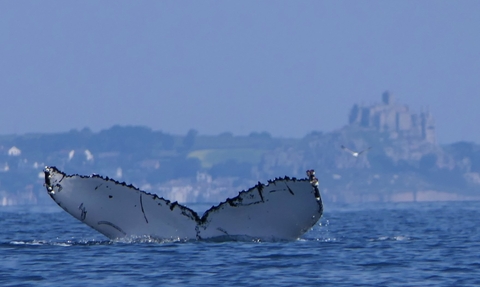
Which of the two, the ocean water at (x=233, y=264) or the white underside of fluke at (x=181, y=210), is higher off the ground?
the white underside of fluke at (x=181, y=210)

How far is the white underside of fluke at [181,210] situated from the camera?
17.7 meters

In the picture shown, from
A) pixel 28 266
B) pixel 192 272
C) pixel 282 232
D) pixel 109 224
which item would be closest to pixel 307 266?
pixel 282 232

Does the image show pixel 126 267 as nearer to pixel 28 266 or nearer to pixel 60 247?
pixel 28 266

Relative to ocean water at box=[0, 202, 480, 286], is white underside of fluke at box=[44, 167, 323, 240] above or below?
above

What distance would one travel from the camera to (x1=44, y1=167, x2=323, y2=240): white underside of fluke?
17.7 metres

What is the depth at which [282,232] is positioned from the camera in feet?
61.3

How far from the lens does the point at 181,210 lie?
1833 centimetres

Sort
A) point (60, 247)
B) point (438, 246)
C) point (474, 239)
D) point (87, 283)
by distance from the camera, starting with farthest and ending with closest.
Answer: point (474, 239) < point (438, 246) < point (60, 247) < point (87, 283)

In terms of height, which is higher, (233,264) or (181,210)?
(181,210)

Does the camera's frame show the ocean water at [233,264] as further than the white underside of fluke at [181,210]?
No

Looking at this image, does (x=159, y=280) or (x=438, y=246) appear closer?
(x=159, y=280)

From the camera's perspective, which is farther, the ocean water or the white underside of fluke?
the white underside of fluke

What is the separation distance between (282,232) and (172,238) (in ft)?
5.49

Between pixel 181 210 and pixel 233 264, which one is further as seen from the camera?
pixel 233 264
